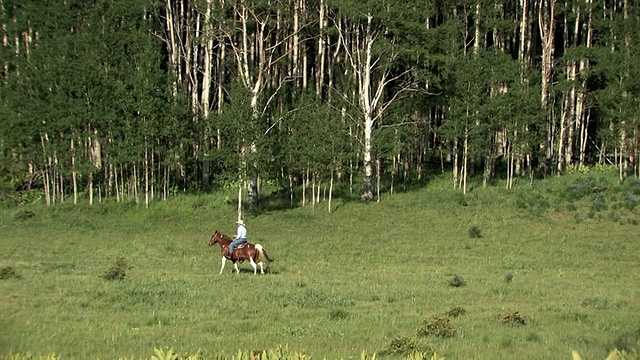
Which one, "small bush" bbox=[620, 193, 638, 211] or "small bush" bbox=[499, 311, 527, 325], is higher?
"small bush" bbox=[620, 193, 638, 211]

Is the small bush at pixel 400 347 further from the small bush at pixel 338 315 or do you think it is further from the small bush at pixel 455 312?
the small bush at pixel 455 312

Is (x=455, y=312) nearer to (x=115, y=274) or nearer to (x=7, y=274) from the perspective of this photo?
(x=115, y=274)

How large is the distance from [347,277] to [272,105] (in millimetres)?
27192

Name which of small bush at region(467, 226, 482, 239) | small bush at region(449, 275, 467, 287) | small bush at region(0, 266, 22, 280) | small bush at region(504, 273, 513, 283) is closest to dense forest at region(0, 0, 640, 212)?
small bush at region(467, 226, 482, 239)

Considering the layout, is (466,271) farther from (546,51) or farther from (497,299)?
(546,51)

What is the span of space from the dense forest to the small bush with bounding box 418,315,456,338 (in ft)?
86.4

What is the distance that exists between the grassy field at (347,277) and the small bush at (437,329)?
4 centimetres

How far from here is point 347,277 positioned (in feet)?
74.9

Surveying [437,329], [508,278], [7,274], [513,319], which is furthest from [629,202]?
[7,274]

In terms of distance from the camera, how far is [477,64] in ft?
145

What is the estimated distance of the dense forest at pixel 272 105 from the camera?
137ft

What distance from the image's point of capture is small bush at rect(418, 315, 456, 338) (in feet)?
44.0

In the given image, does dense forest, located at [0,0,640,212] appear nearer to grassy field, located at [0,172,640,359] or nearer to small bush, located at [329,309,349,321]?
grassy field, located at [0,172,640,359]

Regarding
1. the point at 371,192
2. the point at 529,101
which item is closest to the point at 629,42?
the point at 529,101
